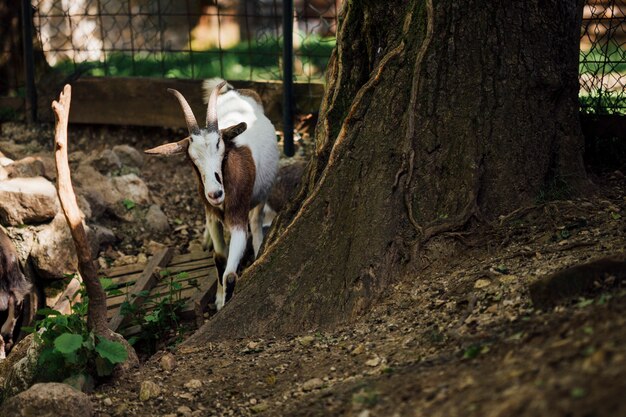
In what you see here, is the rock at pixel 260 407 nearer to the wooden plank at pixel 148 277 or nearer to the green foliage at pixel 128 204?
the wooden plank at pixel 148 277

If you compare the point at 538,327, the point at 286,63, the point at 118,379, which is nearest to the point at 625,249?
the point at 538,327

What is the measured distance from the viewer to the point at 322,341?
416 cm

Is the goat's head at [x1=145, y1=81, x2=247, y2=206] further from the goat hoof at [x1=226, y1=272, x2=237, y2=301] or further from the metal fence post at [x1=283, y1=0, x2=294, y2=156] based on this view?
the metal fence post at [x1=283, y1=0, x2=294, y2=156]

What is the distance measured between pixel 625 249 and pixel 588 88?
2.22 m

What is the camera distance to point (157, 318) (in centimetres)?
555

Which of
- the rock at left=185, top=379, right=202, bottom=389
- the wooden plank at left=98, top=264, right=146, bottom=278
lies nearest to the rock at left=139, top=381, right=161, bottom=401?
the rock at left=185, top=379, right=202, bottom=389

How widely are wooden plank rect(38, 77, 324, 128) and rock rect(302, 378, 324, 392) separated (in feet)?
15.1

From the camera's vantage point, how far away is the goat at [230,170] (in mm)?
5727

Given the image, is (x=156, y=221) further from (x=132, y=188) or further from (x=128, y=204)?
(x=132, y=188)

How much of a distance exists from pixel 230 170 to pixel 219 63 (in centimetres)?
283

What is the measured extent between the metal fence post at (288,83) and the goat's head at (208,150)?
6.65ft

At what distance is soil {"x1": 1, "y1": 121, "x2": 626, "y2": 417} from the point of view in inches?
105

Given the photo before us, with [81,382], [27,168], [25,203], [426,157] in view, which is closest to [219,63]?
[27,168]

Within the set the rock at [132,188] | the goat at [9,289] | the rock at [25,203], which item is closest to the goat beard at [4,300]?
the goat at [9,289]
